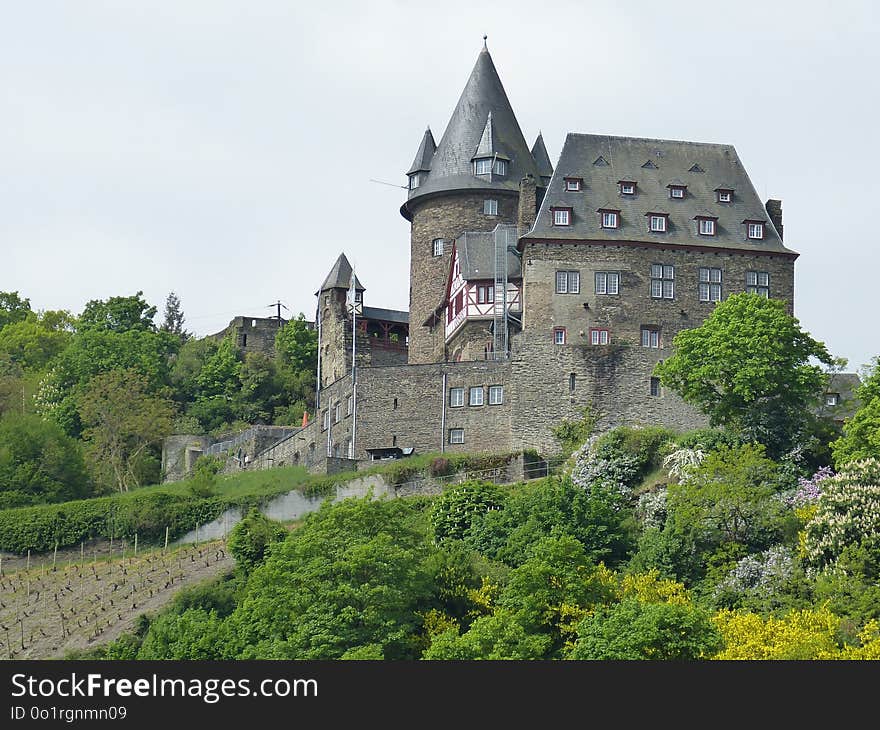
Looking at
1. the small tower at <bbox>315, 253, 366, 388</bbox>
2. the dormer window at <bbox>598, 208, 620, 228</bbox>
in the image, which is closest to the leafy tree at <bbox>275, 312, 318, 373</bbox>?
the small tower at <bbox>315, 253, 366, 388</bbox>

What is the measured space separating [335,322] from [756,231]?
20275 mm

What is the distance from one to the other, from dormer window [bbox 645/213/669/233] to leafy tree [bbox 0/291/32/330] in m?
51.7

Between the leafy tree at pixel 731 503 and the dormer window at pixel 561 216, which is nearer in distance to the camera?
the leafy tree at pixel 731 503

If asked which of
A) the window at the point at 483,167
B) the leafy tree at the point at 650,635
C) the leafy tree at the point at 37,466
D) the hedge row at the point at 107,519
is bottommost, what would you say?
the leafy tree at the point at 650,635

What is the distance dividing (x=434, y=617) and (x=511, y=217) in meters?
30.0

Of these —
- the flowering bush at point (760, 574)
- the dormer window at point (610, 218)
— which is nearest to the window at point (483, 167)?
the dormer window at point (610, 218)

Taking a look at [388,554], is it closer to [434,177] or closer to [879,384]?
[879,384]

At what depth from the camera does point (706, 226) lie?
8362cm

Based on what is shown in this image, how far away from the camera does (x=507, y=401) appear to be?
79.8m

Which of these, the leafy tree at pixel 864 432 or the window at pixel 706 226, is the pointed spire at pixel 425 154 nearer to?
the window at pixel 706 226

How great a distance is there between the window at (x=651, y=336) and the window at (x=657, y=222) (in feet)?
12.9

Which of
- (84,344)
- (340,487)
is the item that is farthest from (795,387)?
(84,344)

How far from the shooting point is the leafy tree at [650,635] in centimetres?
5394

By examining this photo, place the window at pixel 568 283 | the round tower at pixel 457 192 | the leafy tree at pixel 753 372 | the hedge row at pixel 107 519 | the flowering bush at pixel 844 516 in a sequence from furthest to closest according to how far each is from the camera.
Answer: the round tower at pixel 457 192, the window at pixel 568 283, the hedge row at pixel 107 519, the leafy tree at pixel 753 372, the flowering bush at pixel 844 516
